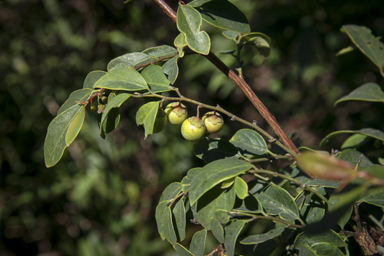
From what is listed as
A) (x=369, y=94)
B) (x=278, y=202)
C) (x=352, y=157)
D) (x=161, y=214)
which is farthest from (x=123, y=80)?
(x=369, y=94)

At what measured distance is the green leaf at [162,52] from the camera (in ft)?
2.54

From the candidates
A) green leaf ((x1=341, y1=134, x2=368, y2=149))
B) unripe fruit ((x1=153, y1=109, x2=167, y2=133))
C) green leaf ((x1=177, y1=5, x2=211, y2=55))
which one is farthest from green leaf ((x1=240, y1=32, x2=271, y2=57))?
green leaf ((x1=341, y1=134, x2=368, y2=149))

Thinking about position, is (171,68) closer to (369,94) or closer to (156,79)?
(156,79)

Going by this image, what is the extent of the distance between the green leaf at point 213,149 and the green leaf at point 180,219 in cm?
13

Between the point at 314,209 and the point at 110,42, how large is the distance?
6.28 ft

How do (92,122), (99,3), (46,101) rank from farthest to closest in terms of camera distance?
1. (99,3)
2. (46,101)
3. (92,122)

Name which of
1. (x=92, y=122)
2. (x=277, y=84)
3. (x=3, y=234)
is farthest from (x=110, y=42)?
(x=3, y=234)

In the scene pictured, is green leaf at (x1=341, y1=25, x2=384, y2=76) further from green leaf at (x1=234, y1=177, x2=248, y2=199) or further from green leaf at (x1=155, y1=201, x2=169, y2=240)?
green leaf at (x1=155, y1=201, x2=169, y2=240)

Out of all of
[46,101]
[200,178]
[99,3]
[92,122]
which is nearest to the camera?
[200,178]

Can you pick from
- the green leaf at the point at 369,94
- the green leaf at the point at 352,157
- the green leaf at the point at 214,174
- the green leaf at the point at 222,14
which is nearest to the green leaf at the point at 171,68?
the green leaf at the point at 222,14

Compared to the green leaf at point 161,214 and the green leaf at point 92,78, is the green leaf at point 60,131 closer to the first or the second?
the green leaf at point 92,78

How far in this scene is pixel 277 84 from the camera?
7.41ft

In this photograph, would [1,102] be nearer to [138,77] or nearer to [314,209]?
[138,77]

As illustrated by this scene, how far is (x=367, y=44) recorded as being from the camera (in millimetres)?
1019
